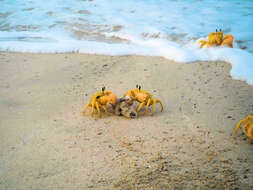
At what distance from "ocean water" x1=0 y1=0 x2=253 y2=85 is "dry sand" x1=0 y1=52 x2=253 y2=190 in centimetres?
70

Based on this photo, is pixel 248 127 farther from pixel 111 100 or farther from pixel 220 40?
pixel 220 40

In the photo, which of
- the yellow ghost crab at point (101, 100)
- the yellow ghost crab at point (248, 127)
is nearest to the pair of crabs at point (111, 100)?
the yellow ghost crab at point (101, 100)

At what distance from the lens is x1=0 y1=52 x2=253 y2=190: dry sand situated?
2.25 metres

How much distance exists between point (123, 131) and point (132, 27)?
16.7 ft

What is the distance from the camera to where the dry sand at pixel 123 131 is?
7.37 feet

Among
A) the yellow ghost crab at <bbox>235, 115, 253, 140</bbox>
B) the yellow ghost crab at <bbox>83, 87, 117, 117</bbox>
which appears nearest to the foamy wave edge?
the yellow ghost crab at <bbox>235, 115, 253, 140</bbox>

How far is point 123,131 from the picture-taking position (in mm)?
2961

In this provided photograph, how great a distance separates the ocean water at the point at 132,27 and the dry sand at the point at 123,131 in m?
0.70

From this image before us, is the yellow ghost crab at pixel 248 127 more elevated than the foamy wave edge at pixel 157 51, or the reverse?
the foamy wave edge at pixel 157 51

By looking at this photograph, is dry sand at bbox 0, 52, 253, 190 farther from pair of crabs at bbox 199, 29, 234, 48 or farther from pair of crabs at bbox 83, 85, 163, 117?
pair of crabs at bbox 199, 29, 234, 48

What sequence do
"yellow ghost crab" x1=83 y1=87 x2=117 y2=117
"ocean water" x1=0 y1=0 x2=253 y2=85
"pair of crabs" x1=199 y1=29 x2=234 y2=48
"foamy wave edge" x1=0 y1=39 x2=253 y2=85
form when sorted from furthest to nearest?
"pair of crabs" x1=199 y1=29 x2=234 y2=48 → "ocean water" x1=0 y1=0 x2=253 y2=85 → "foamy wave edge" x1=0 y1=39 x2=253 y2=85 → "yellow ghost crab" x1=83 y1=87 x2=117 y2=117

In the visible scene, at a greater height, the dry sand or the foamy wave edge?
the foamy wave edge

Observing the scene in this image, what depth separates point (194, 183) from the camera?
2.17m

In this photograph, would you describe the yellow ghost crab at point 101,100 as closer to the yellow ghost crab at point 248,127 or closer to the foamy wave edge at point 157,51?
the yellow ghost crab at point 248,127
